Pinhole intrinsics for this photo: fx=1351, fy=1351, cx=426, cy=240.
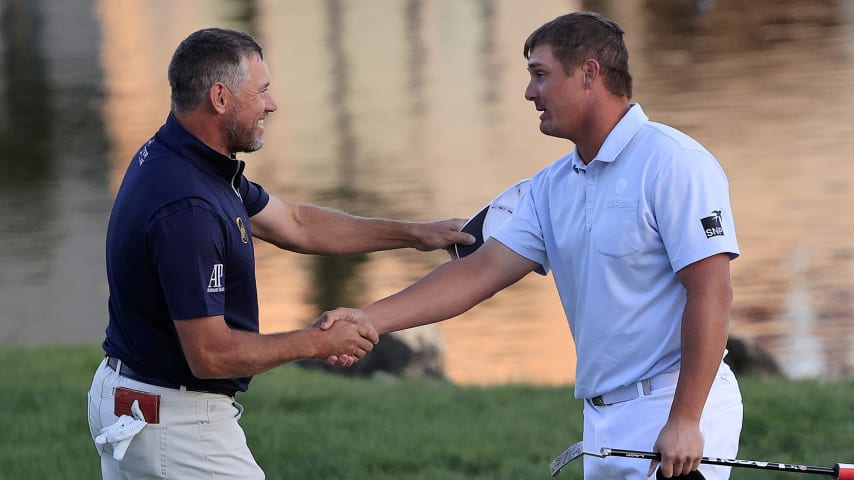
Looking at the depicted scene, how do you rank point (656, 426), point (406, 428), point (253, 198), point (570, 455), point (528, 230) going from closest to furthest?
point (570, 455) < point (656, 426) < point (528, 230) < point (253, 198) < point (406, 428)

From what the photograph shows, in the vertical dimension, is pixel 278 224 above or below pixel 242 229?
below

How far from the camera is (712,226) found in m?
4.01

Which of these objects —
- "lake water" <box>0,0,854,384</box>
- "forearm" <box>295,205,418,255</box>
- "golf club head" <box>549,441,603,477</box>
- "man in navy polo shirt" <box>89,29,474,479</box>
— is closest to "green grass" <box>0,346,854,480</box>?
"forearm" <box>295,205,418,255</box>

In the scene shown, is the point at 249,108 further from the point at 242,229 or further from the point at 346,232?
the point at 346,232

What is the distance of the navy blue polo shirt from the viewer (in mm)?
4254

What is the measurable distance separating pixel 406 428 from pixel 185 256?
345cm

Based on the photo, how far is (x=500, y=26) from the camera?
32.2 m

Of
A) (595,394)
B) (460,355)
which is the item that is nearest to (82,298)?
(460,355)

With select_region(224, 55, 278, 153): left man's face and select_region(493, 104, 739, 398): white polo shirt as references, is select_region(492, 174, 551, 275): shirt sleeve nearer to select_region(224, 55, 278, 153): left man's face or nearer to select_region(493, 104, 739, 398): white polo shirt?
select_region(493, 104, 739, 398): white polo shirt

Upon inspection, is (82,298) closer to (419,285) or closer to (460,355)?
(460,355)

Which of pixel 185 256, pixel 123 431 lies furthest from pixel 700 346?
pixel 123 431

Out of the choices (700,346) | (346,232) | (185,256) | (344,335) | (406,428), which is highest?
(185,256)

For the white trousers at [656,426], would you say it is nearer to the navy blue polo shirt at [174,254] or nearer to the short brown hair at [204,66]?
the navy blue polo shirt at [174,254]

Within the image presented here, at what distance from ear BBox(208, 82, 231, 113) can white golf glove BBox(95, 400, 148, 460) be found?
3.35 feet
